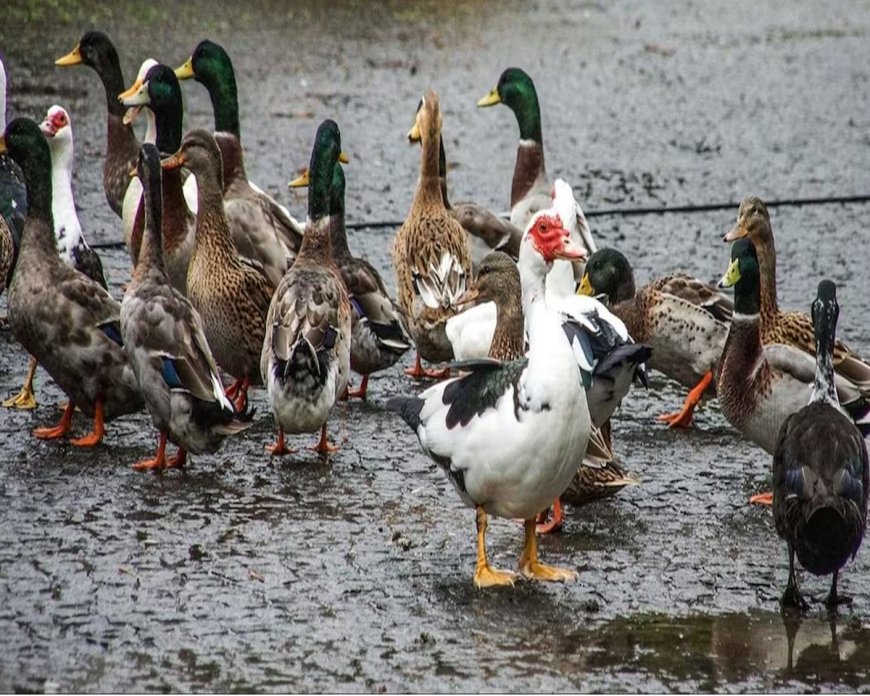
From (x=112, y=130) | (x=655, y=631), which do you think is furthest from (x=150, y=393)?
(x=112, y=130)

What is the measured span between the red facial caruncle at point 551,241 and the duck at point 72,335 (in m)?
2.06

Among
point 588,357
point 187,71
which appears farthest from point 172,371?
point 187,71

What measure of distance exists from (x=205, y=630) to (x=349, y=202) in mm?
6389

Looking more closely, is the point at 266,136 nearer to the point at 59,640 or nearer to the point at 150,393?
the point at 150,393

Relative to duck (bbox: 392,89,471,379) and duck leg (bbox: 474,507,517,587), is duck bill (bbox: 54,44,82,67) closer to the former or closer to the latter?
duck (bbox: 392,89,471,379)

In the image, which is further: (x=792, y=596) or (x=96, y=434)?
(x=96, y=434)

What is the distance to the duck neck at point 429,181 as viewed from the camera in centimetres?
919

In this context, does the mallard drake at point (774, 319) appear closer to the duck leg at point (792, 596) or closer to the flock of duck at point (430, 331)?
the flock of duck at point (430, 331)

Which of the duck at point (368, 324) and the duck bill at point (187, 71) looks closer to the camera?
the duck at point (368, 324)

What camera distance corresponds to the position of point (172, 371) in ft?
22.9

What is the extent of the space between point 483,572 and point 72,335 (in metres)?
2.36

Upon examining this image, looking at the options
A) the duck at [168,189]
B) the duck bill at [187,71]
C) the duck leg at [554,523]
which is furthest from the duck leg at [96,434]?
the duck bill at [187,71]

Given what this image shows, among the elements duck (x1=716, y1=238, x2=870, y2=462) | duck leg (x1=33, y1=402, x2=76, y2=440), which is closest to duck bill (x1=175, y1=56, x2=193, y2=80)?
duck leg (x1=33, y1=402, x2=76, y2=440)

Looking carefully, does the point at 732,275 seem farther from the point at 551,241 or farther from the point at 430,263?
the point at 430,263
